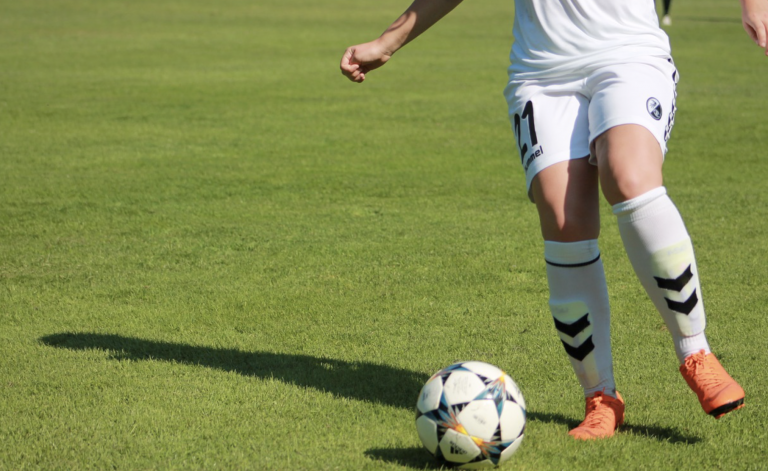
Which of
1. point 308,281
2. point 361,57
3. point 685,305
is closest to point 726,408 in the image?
point 685,305

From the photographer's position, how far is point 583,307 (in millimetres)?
3223

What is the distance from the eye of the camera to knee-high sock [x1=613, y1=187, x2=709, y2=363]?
9.71 ft

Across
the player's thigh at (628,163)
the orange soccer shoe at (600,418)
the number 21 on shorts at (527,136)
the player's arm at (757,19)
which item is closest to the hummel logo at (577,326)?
the orange soccer shoe at (600,418)

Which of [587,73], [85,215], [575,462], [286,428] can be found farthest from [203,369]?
[85,215]

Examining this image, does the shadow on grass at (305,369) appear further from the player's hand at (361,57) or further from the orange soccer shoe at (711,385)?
the player's hand at (361,57)

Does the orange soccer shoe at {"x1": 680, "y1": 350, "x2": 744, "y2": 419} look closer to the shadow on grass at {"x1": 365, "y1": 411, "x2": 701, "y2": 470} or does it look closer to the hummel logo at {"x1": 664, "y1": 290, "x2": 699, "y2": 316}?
the hummel logo at {"x1": 664, "y1": 290, "x2": 699, "y2": 316}

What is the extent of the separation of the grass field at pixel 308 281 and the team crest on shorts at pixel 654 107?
1.14 meters

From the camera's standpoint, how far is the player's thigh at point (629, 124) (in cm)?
294

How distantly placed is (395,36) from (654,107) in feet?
3.69

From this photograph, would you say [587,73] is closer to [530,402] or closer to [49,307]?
[530,402]

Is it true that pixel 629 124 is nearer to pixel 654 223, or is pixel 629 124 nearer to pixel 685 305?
pixel 654 223

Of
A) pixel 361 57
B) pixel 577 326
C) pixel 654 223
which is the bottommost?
pixel 577 326

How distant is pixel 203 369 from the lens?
3.95 m

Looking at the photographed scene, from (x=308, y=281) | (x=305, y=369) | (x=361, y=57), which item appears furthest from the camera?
(x=308, y=281)
